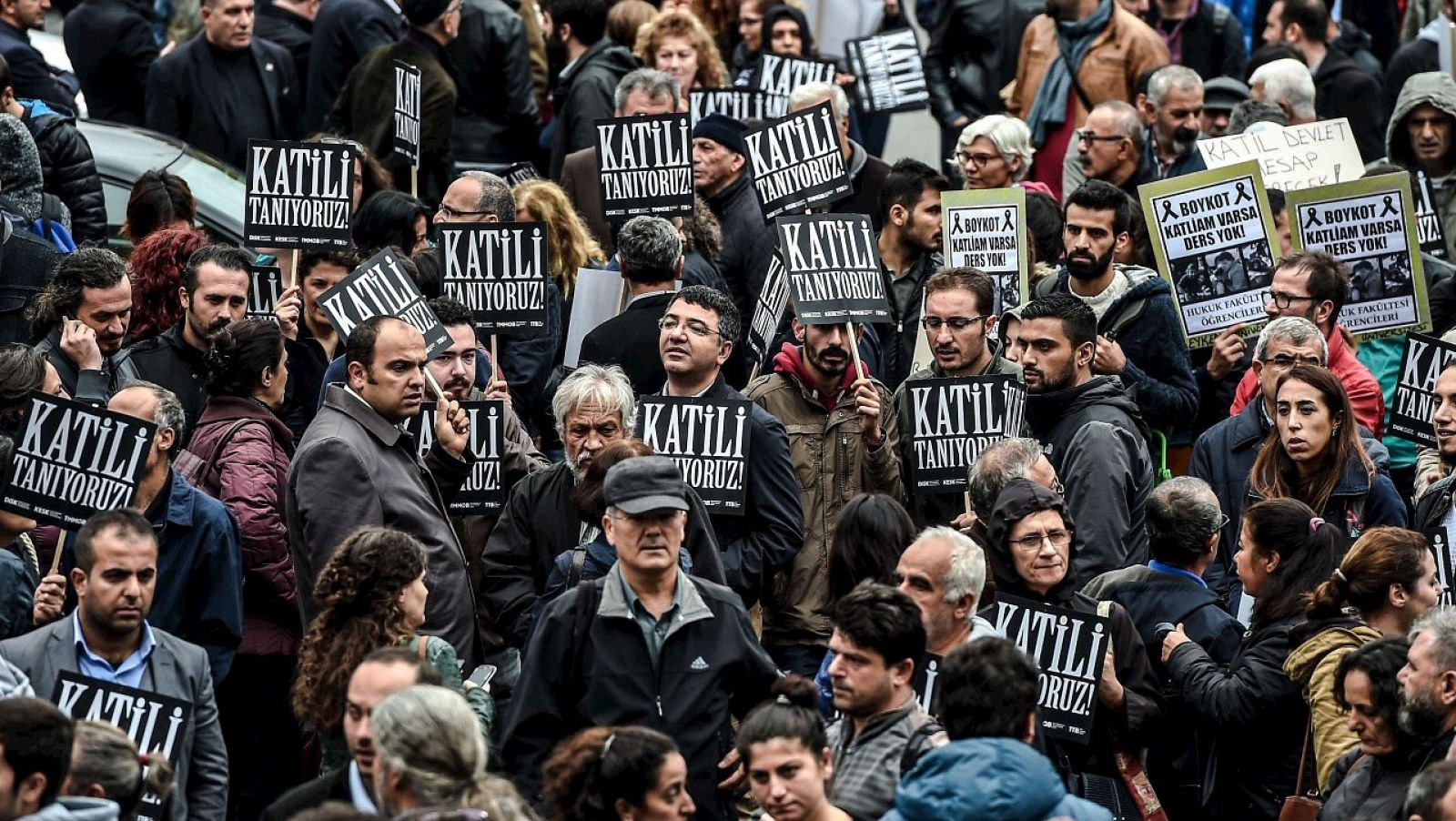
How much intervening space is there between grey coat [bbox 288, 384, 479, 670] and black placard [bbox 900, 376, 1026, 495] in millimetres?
2012

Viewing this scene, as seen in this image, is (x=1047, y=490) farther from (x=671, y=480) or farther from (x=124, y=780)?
(x=124, y=780)

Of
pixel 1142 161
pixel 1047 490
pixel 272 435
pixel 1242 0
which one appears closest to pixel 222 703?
pixel 272 435

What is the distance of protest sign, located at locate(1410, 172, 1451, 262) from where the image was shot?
1326 centimetres

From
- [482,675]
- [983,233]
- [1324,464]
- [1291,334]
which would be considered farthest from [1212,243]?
[482,675]

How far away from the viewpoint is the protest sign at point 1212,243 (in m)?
12.1

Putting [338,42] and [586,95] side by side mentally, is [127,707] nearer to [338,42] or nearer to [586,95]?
[586,95]

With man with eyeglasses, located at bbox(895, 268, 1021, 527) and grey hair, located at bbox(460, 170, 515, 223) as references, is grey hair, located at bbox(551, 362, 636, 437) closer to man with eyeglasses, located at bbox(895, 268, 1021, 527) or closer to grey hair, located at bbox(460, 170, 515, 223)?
man with eyeglasses, located at bbox(895, 268, 1021, 527)

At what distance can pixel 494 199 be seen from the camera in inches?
488

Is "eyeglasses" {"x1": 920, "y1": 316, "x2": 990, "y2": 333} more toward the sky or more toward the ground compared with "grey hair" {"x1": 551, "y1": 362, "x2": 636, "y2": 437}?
more toward the sky

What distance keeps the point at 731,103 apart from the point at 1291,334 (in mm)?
5022

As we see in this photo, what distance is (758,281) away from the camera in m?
13.1

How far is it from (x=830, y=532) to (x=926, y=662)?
213 centimetres

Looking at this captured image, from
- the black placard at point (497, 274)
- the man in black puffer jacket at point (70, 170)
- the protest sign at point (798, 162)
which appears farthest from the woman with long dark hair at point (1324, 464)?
the man in black puffer jacket at point (70, 170)

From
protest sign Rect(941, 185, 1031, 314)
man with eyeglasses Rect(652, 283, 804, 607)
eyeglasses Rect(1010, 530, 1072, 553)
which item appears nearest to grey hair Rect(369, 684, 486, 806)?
eyeglasses Rect(1010, 530, 1072, 553)
